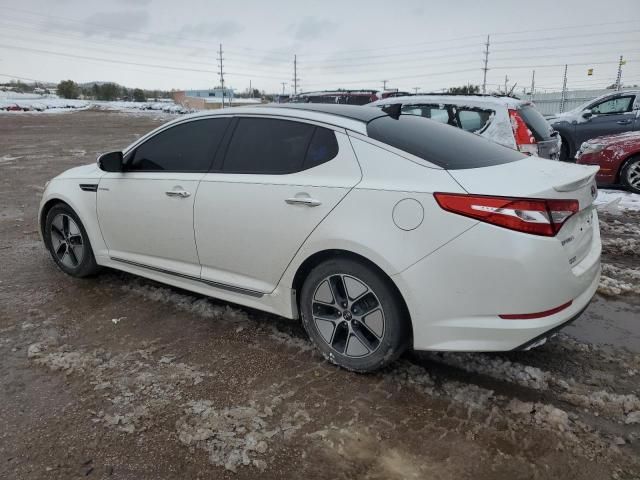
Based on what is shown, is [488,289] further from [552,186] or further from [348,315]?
[348,315]

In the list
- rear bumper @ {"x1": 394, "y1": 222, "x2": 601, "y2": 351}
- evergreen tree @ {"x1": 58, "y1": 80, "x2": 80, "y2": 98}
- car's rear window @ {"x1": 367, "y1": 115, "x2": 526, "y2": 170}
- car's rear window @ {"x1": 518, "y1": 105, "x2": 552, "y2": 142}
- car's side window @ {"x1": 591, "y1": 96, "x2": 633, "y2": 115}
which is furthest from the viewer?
evergreen tree @ {"x1": 58, "y1": 80, "x2": 80, "y2": 98}

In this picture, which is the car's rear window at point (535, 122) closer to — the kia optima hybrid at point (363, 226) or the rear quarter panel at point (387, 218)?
the kia optima hybrid at point (363, 226)

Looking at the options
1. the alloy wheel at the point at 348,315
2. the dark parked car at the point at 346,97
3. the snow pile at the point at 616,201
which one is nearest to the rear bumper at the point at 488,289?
the alloy wheel at the point at 348,315

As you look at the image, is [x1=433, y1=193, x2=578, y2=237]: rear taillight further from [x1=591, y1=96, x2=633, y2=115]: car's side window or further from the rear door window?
[x1=591, y1=96, x2=633, y2=115]: car's side window

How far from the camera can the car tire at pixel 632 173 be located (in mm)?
8055

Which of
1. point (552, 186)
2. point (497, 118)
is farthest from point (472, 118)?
point (552, 186)

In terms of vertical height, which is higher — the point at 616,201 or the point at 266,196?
the point at 266,196

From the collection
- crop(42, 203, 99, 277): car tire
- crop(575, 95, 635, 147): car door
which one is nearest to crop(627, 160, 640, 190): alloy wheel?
crop(575, 95, 635, 147): car door

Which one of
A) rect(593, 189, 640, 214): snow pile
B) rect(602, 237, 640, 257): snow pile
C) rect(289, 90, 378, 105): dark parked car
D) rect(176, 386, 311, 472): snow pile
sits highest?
rect(289, 90, 378, 105): dark parked car

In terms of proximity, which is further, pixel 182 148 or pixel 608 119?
pixel 608 119

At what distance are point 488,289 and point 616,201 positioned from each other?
561 centimetres

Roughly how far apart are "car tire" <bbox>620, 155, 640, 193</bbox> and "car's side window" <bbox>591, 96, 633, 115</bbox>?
3.77 metres

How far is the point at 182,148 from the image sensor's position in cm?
393

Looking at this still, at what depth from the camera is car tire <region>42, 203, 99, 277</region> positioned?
4.62 m
